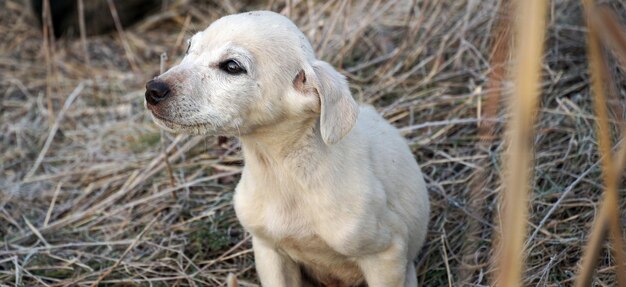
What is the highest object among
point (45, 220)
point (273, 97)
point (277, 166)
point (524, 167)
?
point (524, 167)

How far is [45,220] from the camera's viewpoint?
166 inches

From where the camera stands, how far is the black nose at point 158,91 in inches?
108

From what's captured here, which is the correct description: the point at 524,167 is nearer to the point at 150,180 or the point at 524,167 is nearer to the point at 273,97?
the point at 273,97

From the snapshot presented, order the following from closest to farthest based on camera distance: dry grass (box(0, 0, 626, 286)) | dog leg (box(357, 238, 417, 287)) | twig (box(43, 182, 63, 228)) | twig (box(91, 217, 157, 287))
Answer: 1. dog leg (box(357, 238, 417, 287))
2. twig (box(91, 217, 157, 287))
3. dry grass (box(0, 0, 626, 286))
4. twig (box(43, 182, 63, 228))

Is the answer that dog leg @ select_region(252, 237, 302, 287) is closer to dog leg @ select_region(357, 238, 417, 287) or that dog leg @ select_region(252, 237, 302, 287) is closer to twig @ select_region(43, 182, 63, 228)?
dog leg @ select_region(357, 238, 417, 287)

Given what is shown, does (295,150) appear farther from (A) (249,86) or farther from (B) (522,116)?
(B) (522,116)

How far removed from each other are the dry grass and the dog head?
2.80ft

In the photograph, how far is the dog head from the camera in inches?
108

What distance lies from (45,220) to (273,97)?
1925mm

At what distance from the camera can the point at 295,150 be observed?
118 inches

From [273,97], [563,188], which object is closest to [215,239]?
[273,97]

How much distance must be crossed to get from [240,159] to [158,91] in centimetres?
157

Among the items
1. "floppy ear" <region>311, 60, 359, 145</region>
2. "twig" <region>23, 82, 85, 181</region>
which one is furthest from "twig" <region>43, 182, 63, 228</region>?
"floppy ear" <region>311, 60, 359, 145</region>

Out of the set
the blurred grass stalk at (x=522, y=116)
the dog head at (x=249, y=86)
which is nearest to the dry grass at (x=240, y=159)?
the dog head at (x=249, y=86)
